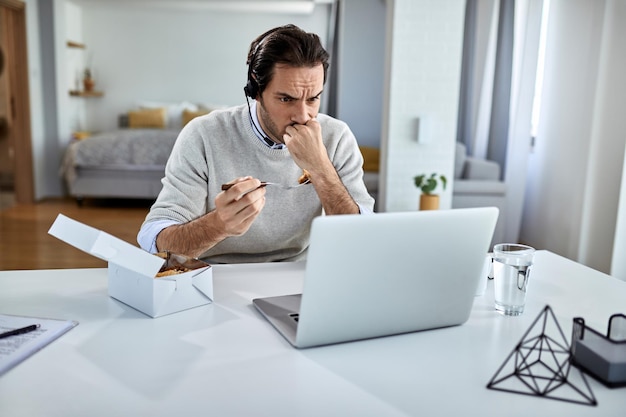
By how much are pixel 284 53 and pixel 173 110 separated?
244 inches

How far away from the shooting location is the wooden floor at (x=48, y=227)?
3.72m

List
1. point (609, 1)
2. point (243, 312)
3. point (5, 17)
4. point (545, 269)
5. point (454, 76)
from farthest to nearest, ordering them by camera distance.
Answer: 1. point (5, 17)
2. point (454, 76)
3. point (609, 1)
4. point (545, 269)
5. point (243, 312)

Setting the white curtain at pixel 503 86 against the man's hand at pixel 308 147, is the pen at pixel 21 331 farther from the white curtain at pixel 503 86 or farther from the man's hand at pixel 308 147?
the white curtain at pixel 503 86

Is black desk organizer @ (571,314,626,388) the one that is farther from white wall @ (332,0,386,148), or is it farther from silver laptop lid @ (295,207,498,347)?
white wall @ (332,0,386,148)

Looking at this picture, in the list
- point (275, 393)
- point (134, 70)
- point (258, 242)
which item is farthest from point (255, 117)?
point (134, 70)

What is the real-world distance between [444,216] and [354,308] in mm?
199

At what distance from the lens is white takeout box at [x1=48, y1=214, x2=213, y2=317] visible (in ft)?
2.92

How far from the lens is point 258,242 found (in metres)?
1.70

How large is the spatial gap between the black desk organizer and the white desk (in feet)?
0.06

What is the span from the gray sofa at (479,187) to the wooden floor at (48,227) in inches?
92.6

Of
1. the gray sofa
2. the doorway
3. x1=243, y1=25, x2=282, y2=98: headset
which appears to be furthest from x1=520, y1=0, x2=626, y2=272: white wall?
the doorway

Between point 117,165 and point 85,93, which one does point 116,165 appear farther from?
point 85,93

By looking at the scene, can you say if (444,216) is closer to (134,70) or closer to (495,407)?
(495,407)

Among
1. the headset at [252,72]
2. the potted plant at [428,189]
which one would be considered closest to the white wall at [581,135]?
the potted plant at [428,189]
